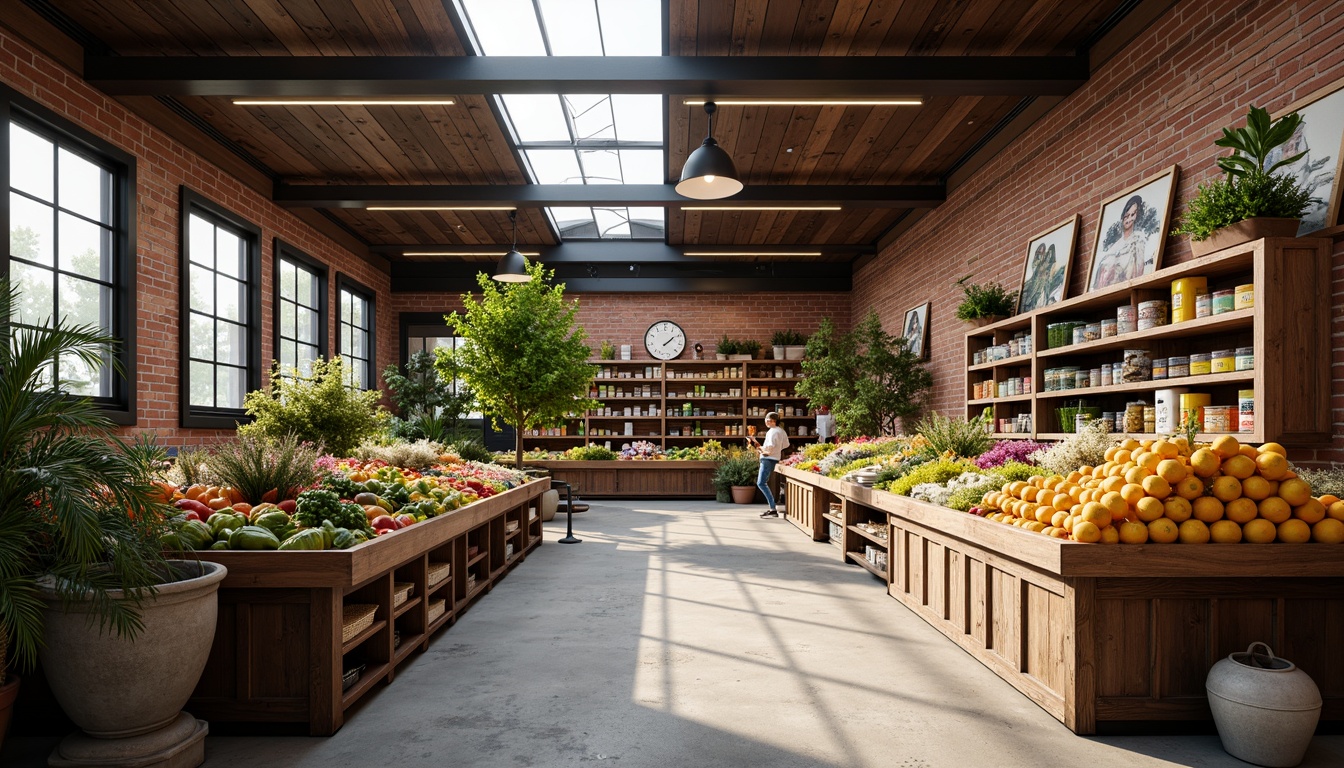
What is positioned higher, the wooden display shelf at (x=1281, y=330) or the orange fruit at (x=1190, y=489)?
the wooden display shelf at (x=1281, y=330)

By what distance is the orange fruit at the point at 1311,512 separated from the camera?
304cm

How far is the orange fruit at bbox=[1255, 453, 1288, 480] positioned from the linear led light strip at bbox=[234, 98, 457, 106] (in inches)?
237

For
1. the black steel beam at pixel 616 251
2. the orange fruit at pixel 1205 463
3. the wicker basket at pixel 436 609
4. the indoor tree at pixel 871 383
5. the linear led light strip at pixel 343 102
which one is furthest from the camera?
the black steel beam at pixel 616 251

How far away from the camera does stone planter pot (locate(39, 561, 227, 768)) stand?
2.50 m

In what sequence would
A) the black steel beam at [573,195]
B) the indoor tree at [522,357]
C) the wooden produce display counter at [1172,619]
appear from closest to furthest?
1. the wooden produce display counter at [1172,619]
2. the black steel beam at [573,195]
3. the indoor tree at [522,357]

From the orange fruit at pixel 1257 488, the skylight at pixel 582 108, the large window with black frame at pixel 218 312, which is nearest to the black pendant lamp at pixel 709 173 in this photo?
the skylight at pixel 582 108

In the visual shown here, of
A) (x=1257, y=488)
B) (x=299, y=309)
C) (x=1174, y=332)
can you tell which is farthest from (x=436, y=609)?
(x=299, y=309)

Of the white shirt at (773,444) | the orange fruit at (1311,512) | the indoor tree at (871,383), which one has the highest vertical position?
the indoor tree at (871,383)

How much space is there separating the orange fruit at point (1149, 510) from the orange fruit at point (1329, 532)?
564 millimetres

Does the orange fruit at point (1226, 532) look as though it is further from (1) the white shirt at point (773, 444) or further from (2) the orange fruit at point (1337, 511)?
(1) the white shirt at point (773, 444)

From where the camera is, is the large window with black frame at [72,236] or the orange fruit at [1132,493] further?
the large window with black frame at [72,236]

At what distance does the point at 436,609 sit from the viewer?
447cm

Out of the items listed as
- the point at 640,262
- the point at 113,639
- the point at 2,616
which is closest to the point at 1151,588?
the point at 113,639

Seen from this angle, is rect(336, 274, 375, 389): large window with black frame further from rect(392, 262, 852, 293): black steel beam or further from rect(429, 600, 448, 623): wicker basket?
Result: rect(429, 600, 448, 623): wicker basket
